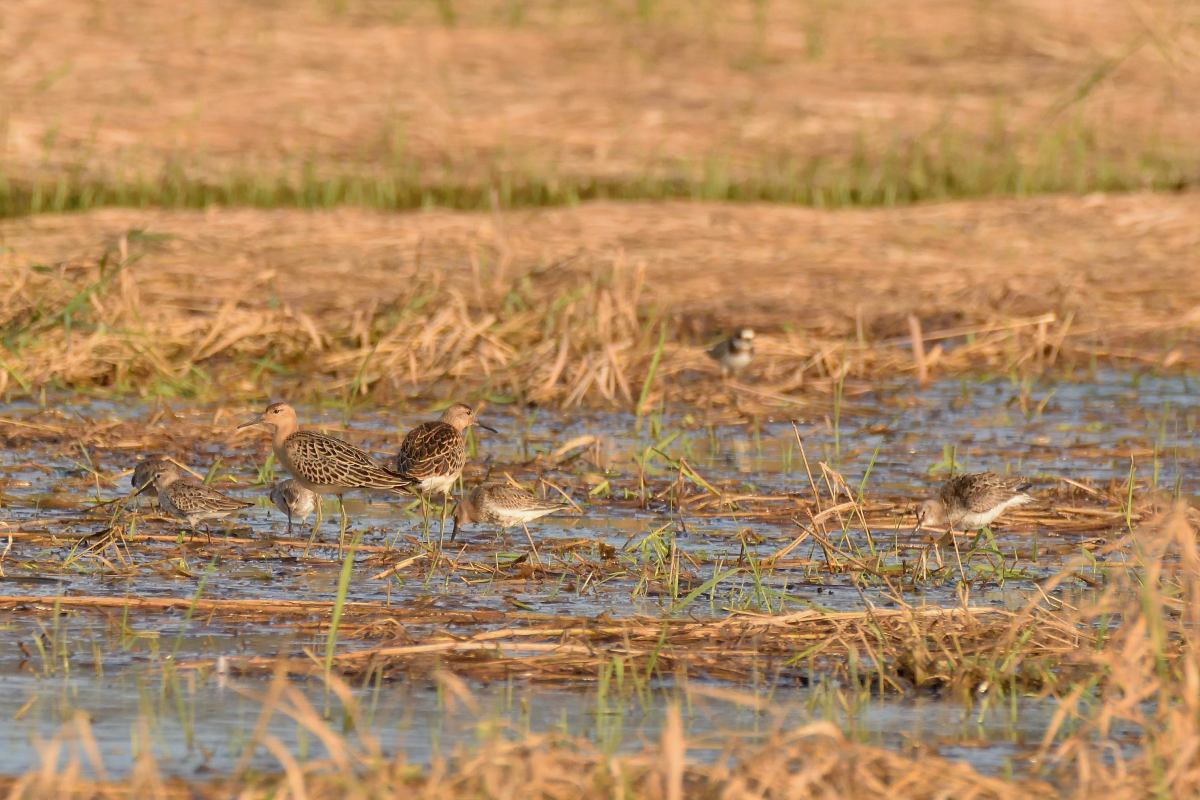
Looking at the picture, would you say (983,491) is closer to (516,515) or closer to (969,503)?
(969,503)

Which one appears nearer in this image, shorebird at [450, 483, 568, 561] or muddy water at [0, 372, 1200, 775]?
muddy water at [0, 372, 1200, 775]

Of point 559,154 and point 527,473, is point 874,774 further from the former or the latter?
point 559,154

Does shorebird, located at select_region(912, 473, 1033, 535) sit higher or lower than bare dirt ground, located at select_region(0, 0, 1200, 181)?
higher

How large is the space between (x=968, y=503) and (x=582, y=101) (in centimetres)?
1545

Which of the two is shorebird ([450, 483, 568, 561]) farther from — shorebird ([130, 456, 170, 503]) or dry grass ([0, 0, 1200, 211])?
dry grass ([0, 0, 1200, 211])

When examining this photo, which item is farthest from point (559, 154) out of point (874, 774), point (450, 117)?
point (874, 774)

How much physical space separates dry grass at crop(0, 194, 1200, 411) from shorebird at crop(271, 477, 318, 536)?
2.82 meters

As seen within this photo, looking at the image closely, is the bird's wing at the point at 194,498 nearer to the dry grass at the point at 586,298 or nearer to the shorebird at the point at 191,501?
the shorebird at the point at 191,501

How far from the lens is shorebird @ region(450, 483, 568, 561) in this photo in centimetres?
970

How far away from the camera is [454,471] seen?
10469 mm

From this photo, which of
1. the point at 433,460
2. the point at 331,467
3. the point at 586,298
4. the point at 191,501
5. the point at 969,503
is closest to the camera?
the point at 191,501

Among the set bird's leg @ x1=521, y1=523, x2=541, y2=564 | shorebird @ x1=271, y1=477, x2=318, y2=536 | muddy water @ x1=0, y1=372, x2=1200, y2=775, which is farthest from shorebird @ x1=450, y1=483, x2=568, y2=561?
shorebird @ x1=271, y1=477, x2=318, y2=536

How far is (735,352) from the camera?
46.8 feet

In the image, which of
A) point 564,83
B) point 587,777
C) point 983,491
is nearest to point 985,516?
point 983,491
